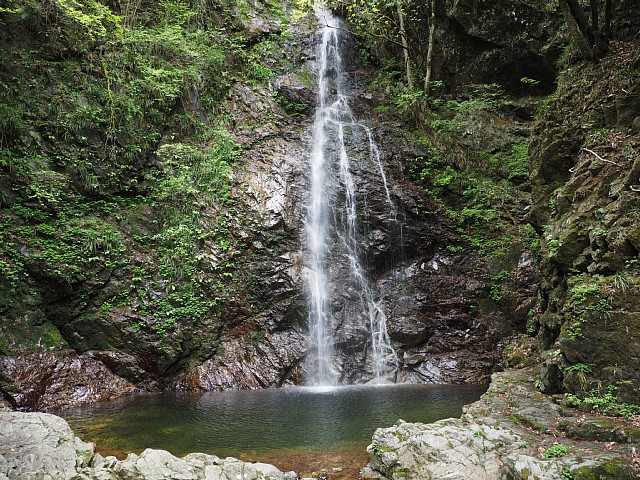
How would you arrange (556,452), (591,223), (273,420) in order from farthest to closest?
(273,420)
(591,223)
(556,452)

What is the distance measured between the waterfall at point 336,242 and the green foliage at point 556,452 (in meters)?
6.84

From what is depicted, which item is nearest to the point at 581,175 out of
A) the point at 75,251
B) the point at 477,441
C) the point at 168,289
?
the point at 477,441

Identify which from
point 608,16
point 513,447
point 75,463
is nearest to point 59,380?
point 75,463

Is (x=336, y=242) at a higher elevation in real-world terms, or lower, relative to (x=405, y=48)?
lower

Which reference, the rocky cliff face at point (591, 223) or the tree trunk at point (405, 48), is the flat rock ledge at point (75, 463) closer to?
the rocky cliff face at point (591, 223)

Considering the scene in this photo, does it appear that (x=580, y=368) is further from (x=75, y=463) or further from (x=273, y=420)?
(x=75, y=463)

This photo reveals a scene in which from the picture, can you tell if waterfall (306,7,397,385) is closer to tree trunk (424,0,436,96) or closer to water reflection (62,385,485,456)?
water reflection (62,385,485,456)

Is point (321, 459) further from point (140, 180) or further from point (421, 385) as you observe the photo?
point (140, 180)

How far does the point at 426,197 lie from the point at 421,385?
6287mm

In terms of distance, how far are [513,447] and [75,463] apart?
518cm

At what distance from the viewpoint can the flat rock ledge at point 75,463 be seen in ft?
15.1

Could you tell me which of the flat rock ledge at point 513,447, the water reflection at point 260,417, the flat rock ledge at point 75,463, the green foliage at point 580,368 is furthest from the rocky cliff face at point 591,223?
the flat rock ledge at point 75,463

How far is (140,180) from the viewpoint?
41.2 feet

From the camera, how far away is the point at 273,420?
298 inches
